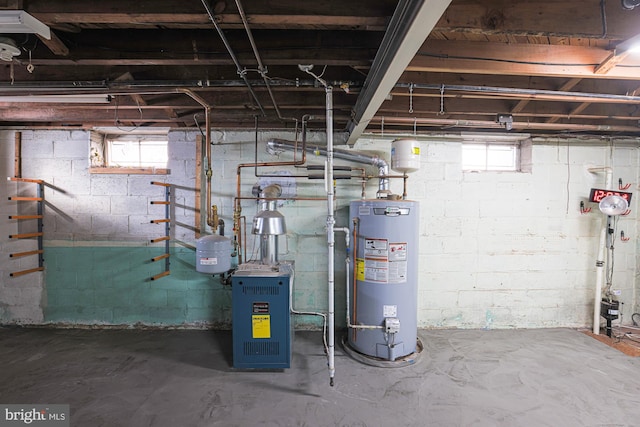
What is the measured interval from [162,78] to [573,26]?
2567 mm

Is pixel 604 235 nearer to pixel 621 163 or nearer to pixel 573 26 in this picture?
pixel 621 163

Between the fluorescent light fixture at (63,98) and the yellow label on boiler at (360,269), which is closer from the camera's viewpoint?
the fluorescent light fixture at (63,98)

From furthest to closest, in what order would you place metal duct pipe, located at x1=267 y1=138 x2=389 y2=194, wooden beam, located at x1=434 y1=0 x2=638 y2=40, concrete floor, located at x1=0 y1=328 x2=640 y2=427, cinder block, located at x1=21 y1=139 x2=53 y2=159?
cinder block, located at x1=21 y1=139 x2=53 y2=159 → metal duct pipe, located at x1=267 y1=138 x2=389 y2=194 → concrete floor, located at x1=0 y1=328 x2=640 y2=427 → wooden beam, located at x1=434 y1=0 x2=638 y2=40

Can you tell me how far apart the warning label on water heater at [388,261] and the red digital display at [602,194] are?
93.8 inches

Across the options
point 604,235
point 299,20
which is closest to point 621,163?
point 604,235

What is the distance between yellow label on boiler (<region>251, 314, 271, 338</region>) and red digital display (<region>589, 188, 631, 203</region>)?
12.0 ft

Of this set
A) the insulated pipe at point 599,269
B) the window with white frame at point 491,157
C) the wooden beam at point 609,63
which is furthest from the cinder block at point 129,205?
the insulated pipe at point 599,269

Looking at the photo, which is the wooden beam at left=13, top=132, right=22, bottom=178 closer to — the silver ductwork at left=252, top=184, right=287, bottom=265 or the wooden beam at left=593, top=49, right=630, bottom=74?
the silver ductwork at left=252, top=184, right=287, bottom=265

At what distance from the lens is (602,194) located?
116 inches

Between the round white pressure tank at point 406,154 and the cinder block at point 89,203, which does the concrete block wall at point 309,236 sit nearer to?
the cinder block at point 89,203

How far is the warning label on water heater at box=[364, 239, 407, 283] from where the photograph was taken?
238 centimetres

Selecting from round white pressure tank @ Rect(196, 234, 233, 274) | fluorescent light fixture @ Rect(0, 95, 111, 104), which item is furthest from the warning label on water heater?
fluorescent light fixture @ Rect(0, 95, 111, 104)

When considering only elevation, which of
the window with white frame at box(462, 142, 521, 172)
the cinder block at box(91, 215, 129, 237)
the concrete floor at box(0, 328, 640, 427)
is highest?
the window with white frame at box(462, 142, 521, 172)

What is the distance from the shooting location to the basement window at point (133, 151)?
3195 millimetres
